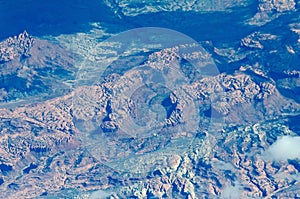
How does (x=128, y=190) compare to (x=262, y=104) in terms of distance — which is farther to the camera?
(x=262, y=104)

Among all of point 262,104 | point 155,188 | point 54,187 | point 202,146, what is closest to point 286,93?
point 262,104

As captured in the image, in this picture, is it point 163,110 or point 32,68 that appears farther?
point 32,68

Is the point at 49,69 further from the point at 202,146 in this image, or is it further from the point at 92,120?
the point at 202,146

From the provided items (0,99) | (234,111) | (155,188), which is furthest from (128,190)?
(0,99)

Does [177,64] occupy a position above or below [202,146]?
above

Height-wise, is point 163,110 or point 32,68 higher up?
point 32,68

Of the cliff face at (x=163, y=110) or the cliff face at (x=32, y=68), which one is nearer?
the cliff face at (x=163, y=110)

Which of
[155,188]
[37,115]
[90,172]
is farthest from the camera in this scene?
[37,115]

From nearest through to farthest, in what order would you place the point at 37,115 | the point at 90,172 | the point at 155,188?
1. the point at 155,188
2. the point at 90,172
3. the point at 37,115

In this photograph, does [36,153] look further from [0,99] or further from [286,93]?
[286,93]

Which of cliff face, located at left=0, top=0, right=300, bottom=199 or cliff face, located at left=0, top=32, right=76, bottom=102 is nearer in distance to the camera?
cliff face, located at left=0, top=0, right=300, bottom=199
